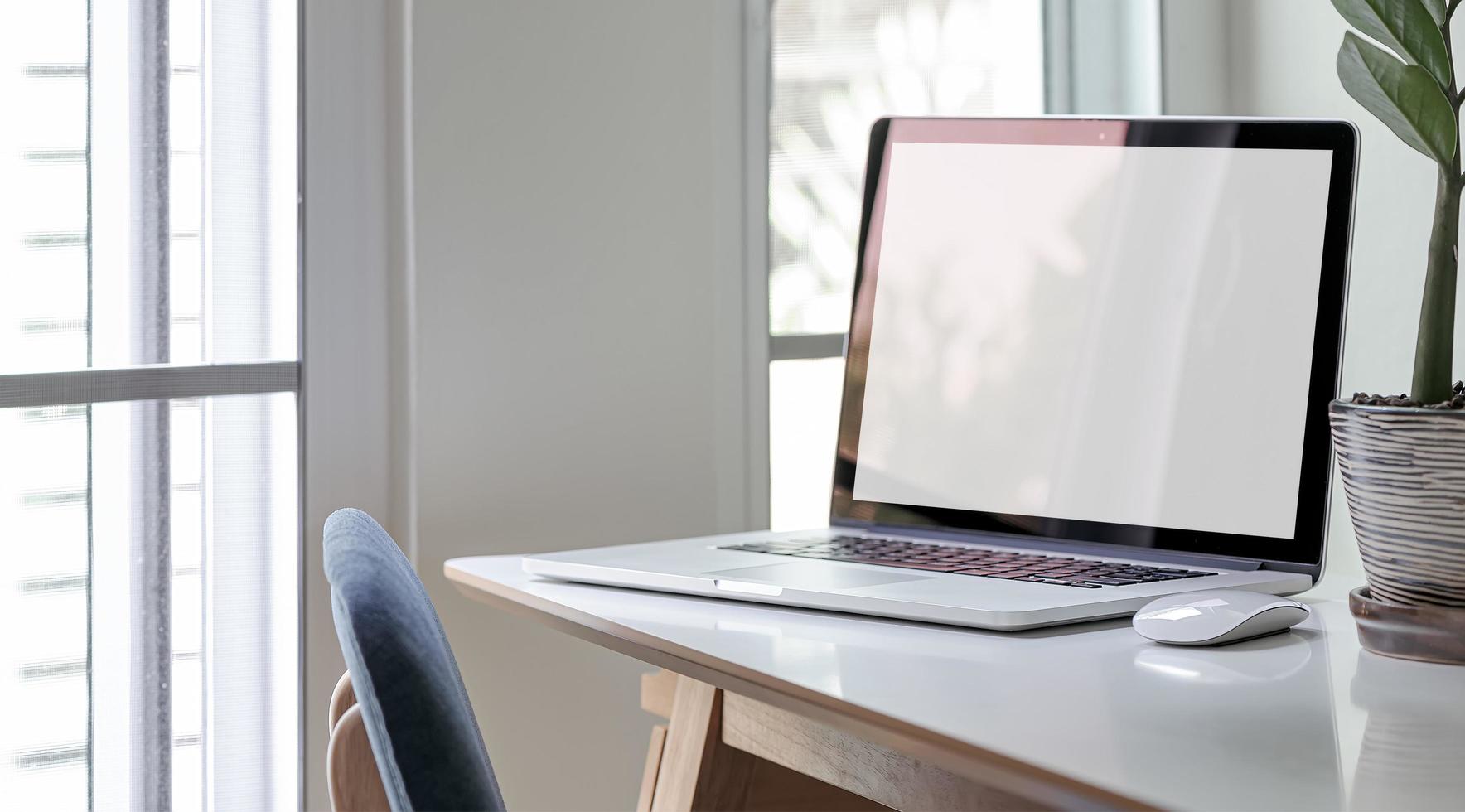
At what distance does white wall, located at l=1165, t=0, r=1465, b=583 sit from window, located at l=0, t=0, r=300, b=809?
1.03 meters

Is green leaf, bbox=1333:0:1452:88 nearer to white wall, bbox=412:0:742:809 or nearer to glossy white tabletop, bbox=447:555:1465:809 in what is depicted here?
glossy white tabletop, bbox=447:555:1465:809

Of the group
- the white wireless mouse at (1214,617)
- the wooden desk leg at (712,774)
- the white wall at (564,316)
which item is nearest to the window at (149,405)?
the white wall at (564,316)

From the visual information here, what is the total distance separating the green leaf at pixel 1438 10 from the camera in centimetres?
77

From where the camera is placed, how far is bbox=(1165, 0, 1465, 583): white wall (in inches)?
51.5

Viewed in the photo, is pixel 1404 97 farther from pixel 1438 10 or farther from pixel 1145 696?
pixel 1145 696

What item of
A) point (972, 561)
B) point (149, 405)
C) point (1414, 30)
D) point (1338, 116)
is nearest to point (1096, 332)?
point (972, 561)

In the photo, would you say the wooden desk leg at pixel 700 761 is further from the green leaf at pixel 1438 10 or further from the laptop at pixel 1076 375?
the green leaf at pixel 1438 10

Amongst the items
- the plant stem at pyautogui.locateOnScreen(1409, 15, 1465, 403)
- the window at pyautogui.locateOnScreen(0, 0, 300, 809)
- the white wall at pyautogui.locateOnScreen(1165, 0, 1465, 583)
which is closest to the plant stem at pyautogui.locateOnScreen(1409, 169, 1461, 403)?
the plant stem at pyautogui.locateOnScreen(1409, 15, 1465, 403)

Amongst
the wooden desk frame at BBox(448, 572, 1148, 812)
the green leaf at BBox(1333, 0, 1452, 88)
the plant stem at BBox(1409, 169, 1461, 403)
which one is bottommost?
the wooden desk frame at BBox(448, 572, 1148, 812)

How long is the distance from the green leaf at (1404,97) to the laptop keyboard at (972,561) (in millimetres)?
329

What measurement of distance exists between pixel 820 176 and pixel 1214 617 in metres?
0.78

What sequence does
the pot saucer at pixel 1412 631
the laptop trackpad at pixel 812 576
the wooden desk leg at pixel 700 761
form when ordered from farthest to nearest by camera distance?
1. the wooden desk leg at pixel 700 761
2. the laptop trackpad at pixel 812 576
3. the pot saucer at pixel 1412 631

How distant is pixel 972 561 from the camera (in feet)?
3.13

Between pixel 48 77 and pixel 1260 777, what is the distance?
102 centimetres
